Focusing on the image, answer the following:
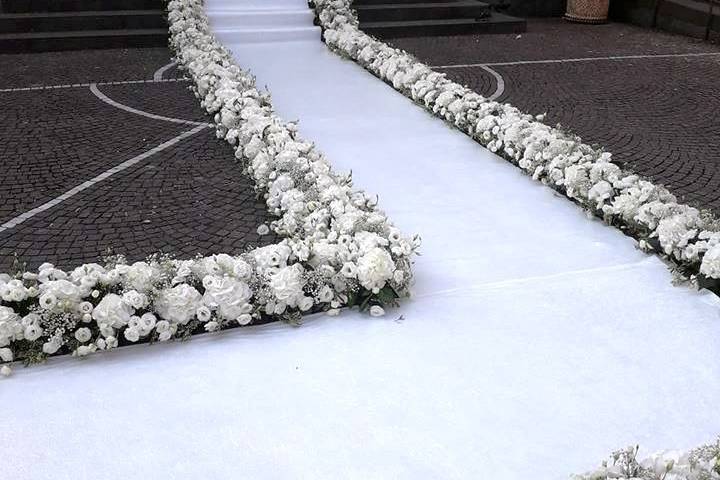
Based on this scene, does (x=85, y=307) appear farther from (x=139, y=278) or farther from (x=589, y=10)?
(x=589, y=10)

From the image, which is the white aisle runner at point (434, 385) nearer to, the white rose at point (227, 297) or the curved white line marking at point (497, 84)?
the white rose at point (227, 297)

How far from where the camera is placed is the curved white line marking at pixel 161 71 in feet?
29.3

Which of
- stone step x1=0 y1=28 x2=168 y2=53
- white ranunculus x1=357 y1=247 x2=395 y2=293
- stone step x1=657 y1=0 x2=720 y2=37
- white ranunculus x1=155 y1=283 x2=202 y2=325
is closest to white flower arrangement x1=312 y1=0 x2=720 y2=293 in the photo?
white ranunculus x1=357 y1=247 x2=395 y2=293

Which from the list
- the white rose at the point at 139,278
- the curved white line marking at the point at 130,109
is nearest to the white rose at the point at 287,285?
the white rose at the point at 139,278

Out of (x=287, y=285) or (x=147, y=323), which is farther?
(x=287, y=285)

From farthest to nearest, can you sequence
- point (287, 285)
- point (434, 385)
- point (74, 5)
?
point (74, 5) → point (287, 285) → point (434, 385)

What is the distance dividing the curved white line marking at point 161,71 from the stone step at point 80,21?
1.76m

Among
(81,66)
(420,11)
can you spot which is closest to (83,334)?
(81,66)

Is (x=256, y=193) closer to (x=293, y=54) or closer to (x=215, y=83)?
(x=215, y=83)

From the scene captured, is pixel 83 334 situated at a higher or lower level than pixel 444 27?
lower

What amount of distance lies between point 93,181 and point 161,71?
386 cm

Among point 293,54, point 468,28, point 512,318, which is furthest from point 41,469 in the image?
point 468,28

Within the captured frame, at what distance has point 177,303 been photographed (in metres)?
3.62

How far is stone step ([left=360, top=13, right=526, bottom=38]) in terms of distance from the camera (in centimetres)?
1156
